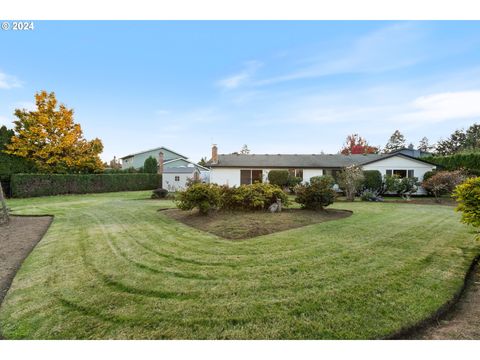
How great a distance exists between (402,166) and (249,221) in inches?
732

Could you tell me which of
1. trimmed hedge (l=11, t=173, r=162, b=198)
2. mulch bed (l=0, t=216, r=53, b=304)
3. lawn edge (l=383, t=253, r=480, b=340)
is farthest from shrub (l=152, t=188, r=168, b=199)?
lawn edge (l=383, t=253, r=480, b=340)

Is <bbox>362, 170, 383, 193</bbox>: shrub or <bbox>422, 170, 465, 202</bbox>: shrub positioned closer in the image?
<bbox>422, 170, 465, 202</bbox>: shrub

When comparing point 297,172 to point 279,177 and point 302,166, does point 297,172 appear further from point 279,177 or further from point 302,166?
point 279,177

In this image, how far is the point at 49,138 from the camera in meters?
23.8

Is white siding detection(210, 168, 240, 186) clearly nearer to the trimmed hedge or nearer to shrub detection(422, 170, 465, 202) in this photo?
the trimmed hedge

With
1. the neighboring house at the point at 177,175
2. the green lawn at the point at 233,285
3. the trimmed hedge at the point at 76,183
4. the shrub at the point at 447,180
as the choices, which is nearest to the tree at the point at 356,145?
the shrub at the point at 447,180

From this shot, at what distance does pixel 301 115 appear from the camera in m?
21.4

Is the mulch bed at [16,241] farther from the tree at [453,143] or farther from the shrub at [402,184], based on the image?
the tree at [453,143]

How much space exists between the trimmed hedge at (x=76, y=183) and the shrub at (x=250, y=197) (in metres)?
20.4

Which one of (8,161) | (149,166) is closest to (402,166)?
(149,166)

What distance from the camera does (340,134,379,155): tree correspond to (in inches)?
1839

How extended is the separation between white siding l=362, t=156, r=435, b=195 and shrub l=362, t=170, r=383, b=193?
1.42 metres
